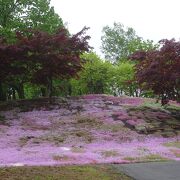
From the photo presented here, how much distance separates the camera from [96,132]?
21.1m

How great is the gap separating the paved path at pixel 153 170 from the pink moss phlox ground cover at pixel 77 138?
102cm

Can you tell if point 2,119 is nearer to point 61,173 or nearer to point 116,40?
point 61,173

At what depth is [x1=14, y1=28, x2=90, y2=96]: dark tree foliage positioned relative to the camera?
26.2 meters

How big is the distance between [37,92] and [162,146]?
44712 mm

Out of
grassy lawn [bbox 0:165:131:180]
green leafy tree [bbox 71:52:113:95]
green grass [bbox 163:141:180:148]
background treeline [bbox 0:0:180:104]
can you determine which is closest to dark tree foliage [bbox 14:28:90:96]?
background treeline [bbox 0:0:180:104]

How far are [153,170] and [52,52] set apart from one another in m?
14.5

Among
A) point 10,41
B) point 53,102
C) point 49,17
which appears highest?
point 49,17

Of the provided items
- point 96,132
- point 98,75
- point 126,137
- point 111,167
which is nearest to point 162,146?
point 126,137

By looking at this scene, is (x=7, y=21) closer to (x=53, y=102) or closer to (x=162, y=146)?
(x=53, y=102)

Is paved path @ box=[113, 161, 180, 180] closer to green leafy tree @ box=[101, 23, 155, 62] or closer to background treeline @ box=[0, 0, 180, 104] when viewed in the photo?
background treeline @ box=[0, 0, 180, 104]

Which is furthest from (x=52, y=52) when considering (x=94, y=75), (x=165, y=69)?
(x=94, y=75)

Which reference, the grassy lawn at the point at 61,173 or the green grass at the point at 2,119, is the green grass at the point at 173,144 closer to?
the grassy lawn at the point at 61,173

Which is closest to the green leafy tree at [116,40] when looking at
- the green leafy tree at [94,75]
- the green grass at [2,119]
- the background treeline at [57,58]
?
the green leafy tree at [94,75]

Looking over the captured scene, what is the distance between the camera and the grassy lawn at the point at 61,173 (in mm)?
11769
